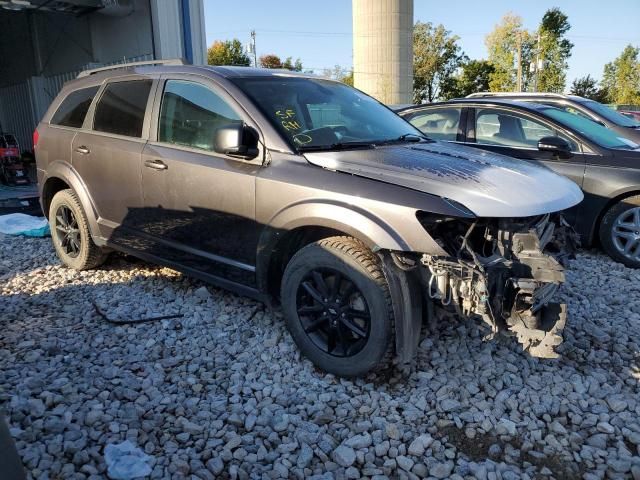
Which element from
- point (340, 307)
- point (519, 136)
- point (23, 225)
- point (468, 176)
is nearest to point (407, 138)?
point (468, 176)

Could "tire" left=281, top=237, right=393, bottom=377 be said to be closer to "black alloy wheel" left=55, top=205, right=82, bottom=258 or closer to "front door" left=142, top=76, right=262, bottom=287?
"front door" left=142, top=76, right=262, bottom=287

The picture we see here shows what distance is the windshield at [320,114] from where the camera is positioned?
3.52 m

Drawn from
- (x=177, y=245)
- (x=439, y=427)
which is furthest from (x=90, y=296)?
(x=439, y=427)

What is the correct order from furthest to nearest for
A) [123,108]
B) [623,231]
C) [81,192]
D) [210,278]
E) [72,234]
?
[623,231] < [72,234] < [81,192] < [123,108] < [210,278]

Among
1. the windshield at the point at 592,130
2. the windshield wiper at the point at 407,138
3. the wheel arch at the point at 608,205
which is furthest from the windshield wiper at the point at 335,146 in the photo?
the windshield at the point at 592,130

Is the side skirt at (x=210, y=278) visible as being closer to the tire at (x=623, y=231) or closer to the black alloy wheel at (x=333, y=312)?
the black alloy wheel at (x=333, y=312)

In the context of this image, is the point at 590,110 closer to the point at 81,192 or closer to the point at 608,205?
the point at 608,205

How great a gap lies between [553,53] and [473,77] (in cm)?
871

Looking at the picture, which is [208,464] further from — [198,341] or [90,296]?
[90,296]

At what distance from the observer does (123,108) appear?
445 cm

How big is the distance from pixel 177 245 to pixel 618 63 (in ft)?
164

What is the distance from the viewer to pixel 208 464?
2.51m

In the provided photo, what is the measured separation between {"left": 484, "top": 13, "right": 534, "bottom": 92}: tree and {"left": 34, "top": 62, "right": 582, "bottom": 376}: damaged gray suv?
147ft

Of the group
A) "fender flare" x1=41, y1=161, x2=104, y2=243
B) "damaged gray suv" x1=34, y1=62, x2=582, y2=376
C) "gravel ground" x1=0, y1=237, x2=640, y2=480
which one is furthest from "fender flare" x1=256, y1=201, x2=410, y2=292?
"fender flare" x1=41, y1=161, x2=104, y2=243
